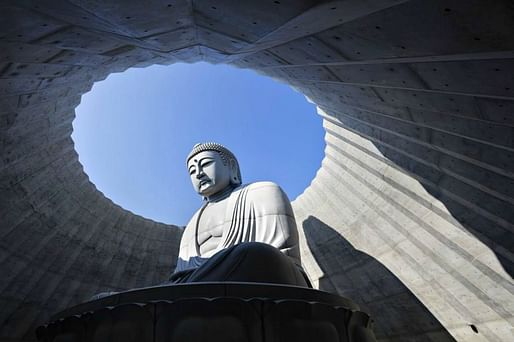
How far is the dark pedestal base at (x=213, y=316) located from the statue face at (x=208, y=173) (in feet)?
10.2

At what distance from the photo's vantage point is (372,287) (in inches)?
261

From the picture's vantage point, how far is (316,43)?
3.42m

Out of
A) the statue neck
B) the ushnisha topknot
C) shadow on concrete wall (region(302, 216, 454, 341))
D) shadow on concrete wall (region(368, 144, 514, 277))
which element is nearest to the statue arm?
the statue neck

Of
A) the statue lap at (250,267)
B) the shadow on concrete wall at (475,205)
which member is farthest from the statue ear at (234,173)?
the statue lap at (250,267)

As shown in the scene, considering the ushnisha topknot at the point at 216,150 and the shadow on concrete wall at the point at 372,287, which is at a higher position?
the ushnisha topknot at the point at 216,150

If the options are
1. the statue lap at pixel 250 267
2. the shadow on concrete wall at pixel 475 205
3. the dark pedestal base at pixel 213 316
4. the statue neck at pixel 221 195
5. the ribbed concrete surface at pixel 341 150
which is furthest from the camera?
the statue neck at pixel 221 195

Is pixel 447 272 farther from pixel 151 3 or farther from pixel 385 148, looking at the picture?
pixel 151 3

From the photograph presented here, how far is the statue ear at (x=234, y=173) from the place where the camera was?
20.0 ft

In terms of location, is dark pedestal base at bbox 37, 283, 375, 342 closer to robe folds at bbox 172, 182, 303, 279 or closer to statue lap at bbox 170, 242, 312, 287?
statue lap at bbox 170, 242, 312, 287

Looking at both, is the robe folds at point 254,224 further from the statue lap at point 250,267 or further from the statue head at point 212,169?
the statue lap at point 250,267

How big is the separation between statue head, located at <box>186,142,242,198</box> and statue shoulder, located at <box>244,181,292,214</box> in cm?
60

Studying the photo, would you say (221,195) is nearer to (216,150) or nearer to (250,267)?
(216,150)

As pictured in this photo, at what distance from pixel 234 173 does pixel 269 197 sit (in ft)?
4.15

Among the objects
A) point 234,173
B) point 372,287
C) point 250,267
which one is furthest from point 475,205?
point 250,267
